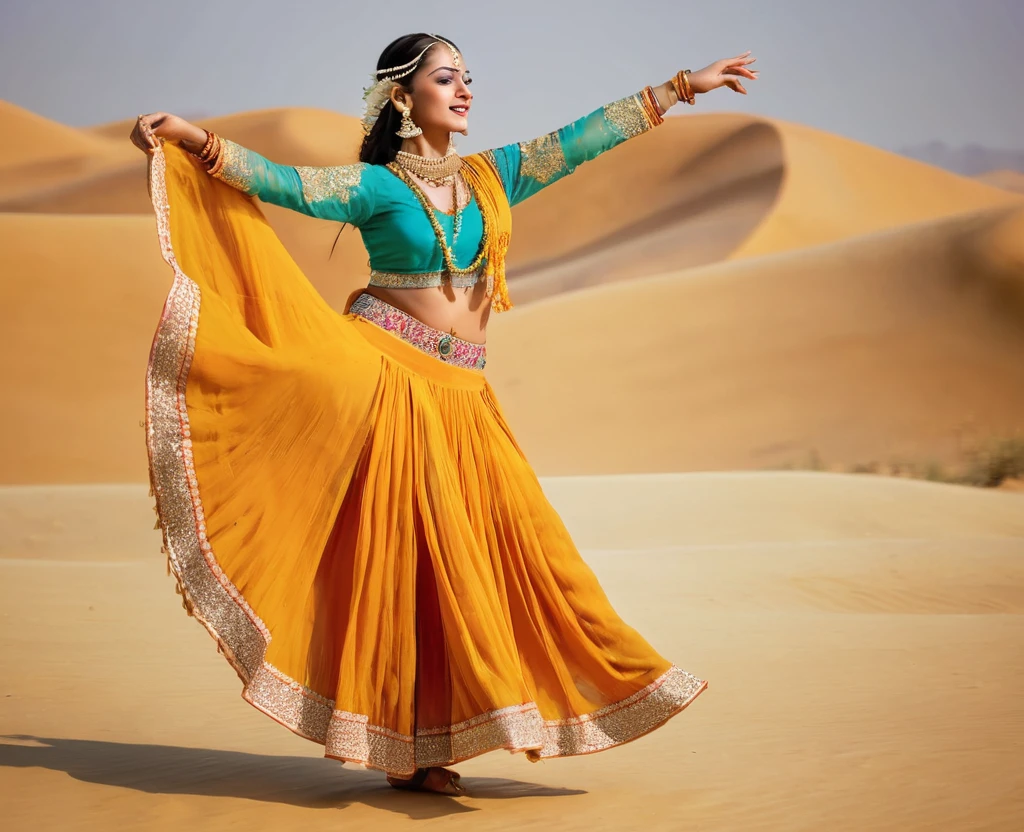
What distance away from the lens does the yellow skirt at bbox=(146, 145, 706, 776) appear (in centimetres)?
398

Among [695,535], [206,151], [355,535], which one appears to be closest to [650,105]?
[206,151]

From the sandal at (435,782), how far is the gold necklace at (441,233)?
161cm

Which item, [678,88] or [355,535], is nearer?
[355,535]

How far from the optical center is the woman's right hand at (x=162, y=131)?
4090 millimetres

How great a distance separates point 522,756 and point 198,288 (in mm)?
2338

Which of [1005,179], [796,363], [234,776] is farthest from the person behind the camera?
[1005,179]

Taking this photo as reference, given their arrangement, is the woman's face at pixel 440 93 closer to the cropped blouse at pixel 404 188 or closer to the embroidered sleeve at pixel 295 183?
the cropped blouse at pixel 404 188

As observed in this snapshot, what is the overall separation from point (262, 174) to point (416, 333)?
702 mm

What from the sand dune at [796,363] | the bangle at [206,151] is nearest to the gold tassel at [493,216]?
the bangle at [206,151]

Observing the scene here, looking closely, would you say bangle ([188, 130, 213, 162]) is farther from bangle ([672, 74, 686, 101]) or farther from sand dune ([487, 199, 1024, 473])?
sand dune ([487, 199, 1024, 473])

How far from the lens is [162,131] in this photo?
13.5ft

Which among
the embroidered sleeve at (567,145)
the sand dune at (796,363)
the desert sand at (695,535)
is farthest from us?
the sand dune at (796,363)

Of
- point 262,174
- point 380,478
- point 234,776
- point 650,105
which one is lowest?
point 234,776

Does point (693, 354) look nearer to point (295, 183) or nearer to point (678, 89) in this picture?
point (678, 89)
